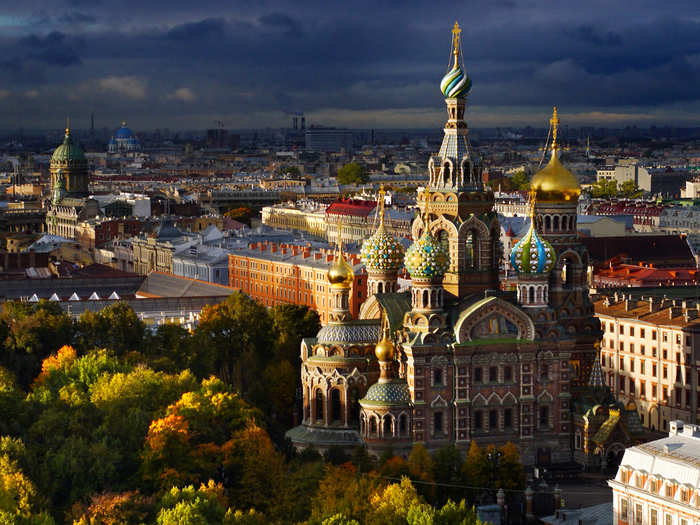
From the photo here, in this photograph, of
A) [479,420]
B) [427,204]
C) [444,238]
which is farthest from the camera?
[427,204]

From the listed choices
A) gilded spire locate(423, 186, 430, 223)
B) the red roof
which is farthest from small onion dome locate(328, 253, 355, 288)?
the red roof

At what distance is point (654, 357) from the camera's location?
79.4 metres

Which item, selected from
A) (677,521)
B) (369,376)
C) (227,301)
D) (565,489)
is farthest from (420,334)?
(227,301)

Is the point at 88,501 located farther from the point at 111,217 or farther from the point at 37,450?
the point at 111,217

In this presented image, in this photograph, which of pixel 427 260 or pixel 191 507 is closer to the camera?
pixel 191 507

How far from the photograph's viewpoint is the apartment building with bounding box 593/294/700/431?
77125mm

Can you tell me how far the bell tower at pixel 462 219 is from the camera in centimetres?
7075

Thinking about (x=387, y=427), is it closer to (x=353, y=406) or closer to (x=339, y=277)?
(x=353, y=406)

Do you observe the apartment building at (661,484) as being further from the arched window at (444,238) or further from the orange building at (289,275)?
the orange building at (289,275)

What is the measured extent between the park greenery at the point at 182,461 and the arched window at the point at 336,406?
7.67 ft

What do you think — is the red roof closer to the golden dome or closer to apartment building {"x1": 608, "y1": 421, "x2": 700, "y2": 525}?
the golden dome

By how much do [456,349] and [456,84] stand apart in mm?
12473

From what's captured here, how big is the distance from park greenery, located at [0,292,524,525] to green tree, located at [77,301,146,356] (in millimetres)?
2271

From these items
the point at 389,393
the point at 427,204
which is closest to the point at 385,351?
the point at 389,393
